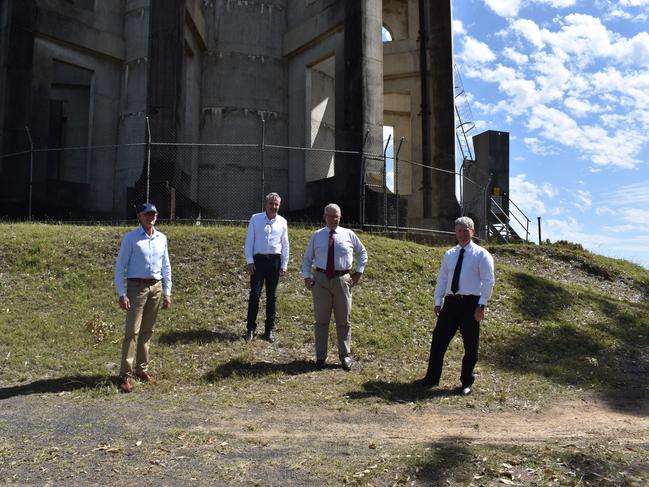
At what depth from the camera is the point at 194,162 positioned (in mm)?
18109

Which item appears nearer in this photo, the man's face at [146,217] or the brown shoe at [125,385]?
the brown shoe at [125,385]

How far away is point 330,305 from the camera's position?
762 cm

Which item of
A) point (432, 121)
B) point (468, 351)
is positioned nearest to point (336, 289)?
Answer: point (468, 351)

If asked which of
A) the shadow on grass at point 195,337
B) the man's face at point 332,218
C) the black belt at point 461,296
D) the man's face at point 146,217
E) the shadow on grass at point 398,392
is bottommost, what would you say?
the shadow on grass at point 398,392

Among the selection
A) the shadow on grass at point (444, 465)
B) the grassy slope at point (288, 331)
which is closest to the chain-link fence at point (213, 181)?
the grassy slope at point (288, 331)

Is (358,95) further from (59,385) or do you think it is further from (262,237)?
(59,385)

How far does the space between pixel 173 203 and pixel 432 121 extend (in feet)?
29.3

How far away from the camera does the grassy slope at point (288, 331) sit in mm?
7121

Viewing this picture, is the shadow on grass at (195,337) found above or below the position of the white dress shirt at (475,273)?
below

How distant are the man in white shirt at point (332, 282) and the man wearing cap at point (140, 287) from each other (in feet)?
5.97

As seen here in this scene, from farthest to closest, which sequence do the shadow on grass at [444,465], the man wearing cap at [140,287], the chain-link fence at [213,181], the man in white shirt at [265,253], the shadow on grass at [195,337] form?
the chain-link fence at [213,181] → the shadow on grass at [195,337] → the man in white shirt at [265,253] → the man wearing cap at [140,287] → the shadow on grass at [444,465]

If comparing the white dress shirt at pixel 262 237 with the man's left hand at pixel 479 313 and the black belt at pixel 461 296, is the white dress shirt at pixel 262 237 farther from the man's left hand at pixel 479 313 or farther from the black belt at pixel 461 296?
the man's left hand at pixel 479 313

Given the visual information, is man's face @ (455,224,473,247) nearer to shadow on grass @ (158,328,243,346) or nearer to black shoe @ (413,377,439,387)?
black shoe @ (413,377,439,387)

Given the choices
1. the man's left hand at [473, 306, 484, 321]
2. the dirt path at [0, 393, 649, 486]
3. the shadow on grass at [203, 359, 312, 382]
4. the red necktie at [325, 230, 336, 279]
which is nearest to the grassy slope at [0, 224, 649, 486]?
the shadow on grass at [203, 359, 312, 382]
